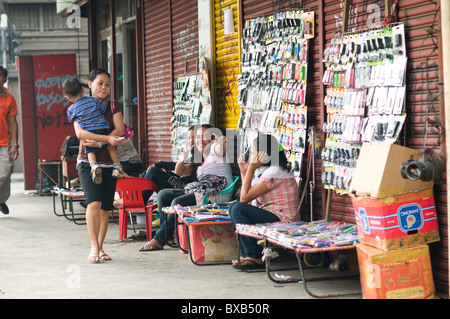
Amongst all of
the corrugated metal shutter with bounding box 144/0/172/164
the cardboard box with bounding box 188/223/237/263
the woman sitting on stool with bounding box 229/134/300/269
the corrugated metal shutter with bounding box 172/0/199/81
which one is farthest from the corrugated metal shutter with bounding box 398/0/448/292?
the corrugated metal shutter with bounding box 144/0/172/164

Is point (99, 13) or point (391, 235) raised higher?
point (99, 13)

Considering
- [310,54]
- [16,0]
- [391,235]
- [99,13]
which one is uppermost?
[16,0]

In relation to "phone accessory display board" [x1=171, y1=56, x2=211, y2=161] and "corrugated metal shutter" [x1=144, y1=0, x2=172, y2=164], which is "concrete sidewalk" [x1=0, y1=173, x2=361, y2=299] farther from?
"corrugated metal shutter" [x1=144, y1=0, x2=172, y2=164]

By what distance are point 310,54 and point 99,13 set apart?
8288 millimetres

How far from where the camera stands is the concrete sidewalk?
5.77 meters

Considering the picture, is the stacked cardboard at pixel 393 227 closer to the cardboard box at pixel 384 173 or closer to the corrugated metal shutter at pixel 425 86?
the cardboard box at pixel 384 173

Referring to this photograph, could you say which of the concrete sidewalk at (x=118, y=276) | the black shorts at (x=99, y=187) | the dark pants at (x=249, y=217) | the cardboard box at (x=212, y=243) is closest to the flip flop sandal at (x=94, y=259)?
the concrete sidewalk at (x=118, y=276)

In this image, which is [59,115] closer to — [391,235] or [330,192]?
[330,192]

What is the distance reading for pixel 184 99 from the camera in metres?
10.1

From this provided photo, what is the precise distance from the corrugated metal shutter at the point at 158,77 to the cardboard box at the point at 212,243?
4.12 metres

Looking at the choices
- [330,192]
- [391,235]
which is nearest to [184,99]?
[330,192]

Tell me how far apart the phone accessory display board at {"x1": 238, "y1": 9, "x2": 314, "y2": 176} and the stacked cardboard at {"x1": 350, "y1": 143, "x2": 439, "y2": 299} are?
189cm

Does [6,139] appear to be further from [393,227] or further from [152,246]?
[393,227]
